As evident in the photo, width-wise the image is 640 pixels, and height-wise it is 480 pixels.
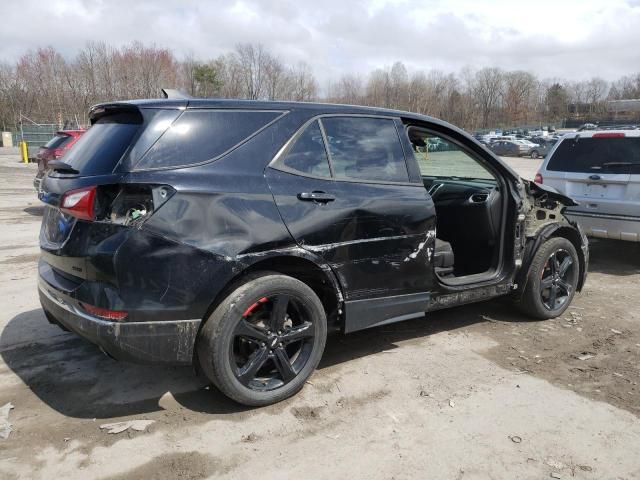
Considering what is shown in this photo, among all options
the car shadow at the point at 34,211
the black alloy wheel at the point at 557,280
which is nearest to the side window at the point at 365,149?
the black alloy wheel at the point at 557,280

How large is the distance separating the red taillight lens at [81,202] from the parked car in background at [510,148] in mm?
48815

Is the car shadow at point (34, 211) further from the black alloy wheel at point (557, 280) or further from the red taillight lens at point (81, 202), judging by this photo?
the black alloy wheel at point (557, 280)

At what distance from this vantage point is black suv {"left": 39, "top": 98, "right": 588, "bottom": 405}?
2953 millimetres

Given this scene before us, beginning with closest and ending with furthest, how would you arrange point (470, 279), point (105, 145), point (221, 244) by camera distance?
point (221, 244)
point (105, 145)
point (470, 279)

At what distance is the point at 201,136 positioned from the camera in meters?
3.19

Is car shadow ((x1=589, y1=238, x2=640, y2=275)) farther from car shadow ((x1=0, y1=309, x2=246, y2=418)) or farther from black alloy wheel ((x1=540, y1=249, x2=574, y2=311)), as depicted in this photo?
car shadow ((x1=0, y1=309, x2=246, y2=418))

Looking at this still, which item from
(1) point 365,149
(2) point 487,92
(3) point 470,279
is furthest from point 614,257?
(2) point 487,92

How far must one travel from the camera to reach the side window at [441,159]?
447 centimetres

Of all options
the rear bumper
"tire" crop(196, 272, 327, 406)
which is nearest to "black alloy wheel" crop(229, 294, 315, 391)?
"tire" crop(196, 272, 327, 406)

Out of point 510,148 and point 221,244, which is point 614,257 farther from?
point 510,148

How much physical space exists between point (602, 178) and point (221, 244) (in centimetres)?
579

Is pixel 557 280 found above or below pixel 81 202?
below

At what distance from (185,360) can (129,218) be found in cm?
A: 87

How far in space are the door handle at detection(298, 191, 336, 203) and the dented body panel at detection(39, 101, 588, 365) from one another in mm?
26
